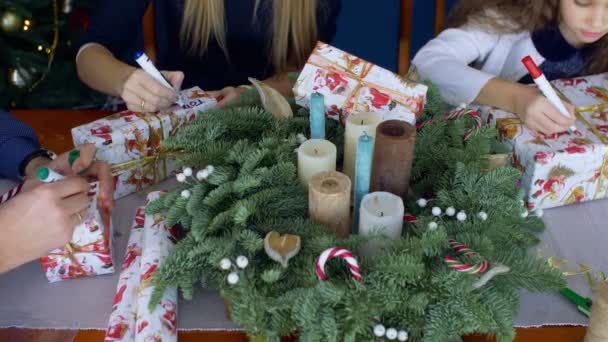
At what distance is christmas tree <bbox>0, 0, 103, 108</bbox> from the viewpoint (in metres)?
1.56

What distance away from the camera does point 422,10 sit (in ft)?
7.29

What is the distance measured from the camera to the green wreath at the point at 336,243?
2.04 feet

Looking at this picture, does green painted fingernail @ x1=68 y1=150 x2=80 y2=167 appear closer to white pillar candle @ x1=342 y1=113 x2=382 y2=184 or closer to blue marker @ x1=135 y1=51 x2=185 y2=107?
blue marker @ x1=135 y1=51 x2=185 y2=107

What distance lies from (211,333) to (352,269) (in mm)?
216

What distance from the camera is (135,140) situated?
3.00ft

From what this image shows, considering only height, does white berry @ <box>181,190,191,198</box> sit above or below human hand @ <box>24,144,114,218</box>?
above

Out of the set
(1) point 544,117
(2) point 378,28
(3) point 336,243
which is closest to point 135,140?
(3) point 336,243

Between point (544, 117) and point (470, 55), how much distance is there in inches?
15.1

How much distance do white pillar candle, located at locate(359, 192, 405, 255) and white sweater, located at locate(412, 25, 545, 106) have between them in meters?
0.52

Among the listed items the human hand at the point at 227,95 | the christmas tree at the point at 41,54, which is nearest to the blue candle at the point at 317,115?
the human hand at the point at 227,95

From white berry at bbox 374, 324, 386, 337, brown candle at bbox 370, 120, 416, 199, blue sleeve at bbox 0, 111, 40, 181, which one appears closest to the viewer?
white berry at bbox 374, 324, 386, 337

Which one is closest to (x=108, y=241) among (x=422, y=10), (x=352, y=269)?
(x=352, y=269)

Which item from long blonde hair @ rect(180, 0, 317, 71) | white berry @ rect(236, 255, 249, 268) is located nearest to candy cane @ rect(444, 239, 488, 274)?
white berry @ rect(236, 255, 249, 268)

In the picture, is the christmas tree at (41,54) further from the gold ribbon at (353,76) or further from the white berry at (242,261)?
the white berry at (242,261)
